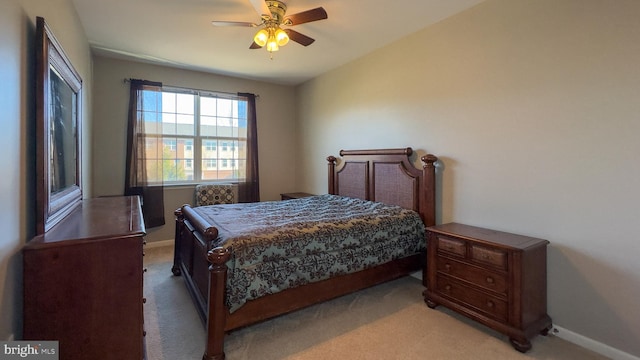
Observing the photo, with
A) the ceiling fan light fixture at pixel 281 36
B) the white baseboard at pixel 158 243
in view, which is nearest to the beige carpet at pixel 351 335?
the white baseboard at pixel 158 243

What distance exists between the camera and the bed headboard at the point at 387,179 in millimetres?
2930

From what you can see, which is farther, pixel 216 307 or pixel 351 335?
pixel 351 335

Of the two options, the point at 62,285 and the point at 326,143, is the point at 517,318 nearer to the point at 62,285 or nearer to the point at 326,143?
the point at 62,285

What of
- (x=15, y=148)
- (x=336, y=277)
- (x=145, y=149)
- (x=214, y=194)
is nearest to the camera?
(x=15, y=148)

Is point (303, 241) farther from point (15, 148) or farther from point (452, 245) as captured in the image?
point (15, 148)

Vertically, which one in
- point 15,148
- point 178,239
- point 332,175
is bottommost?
point 178,239

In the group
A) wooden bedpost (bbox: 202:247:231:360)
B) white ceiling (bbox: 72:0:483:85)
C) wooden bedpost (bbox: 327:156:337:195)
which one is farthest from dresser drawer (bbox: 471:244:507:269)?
wooden bedpost (bbox: 327:156:337:195)

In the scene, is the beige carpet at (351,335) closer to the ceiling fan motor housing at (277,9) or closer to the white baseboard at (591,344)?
the white baseboard at (591,344)

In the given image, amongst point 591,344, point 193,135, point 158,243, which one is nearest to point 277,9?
point 193,135

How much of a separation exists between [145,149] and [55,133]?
8.14 ft

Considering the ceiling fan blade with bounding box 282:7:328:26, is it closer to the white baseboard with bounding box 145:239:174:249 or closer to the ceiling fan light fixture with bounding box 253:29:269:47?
the ceiling fan light fixture with bounding box 253:29:269:47

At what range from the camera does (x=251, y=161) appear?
488 centimetres

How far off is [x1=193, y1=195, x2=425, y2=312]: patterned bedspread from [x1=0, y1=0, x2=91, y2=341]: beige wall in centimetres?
95

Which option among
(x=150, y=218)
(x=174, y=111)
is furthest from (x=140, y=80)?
(x=150, y=218)
